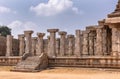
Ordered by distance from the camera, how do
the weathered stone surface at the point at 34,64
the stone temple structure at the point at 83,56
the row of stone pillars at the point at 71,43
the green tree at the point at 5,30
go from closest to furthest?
the stone temple structure at the point at 83,56, the weathered stone surface at the point at 34,64, the row of stone pillars at the point at 71,43, the green tree at the point at 5,30

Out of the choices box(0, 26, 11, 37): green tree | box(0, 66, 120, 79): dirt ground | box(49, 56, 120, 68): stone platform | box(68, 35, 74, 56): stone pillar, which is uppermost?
box(0, 26, 11, 37): green tree

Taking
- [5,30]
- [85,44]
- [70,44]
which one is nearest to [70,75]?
[85,44]

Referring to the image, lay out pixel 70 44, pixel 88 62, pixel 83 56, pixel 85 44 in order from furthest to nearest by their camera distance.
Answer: pixel 70 44
pixel 85 44
pixel 83 56
pixel 88 62

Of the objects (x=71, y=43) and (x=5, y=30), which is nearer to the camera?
(x=71, y=43)

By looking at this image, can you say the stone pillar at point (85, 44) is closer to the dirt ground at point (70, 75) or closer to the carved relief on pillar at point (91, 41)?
the carved relief on pillar at point (91, 41)

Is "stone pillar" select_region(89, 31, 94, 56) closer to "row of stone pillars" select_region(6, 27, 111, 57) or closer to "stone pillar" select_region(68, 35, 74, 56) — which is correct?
"row of stone pillars" select_region(6, 27, 111, 57)

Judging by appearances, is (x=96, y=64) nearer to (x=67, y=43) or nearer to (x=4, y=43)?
(x=67, y=43)

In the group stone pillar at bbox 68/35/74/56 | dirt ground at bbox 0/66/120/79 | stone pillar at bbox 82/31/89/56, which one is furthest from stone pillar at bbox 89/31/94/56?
dirt ground at bbox 0/66/120/79

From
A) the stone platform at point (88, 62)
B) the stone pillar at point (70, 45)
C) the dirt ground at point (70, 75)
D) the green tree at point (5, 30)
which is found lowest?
the dirt ground at point (70, 75)

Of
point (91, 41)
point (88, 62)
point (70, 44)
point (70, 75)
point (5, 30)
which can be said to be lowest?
point (70, 75)

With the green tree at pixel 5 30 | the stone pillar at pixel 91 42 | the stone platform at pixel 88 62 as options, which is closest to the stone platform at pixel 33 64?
the stone platform at pixel 88 62

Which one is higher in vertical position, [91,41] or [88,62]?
[91,41]

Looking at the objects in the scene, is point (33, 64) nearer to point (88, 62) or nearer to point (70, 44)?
point (88, 62)

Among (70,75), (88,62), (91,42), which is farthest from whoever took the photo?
(91,42)
